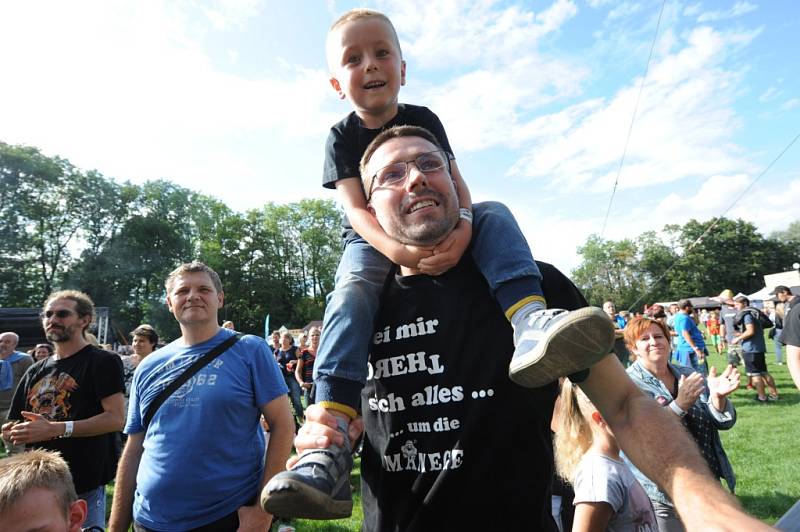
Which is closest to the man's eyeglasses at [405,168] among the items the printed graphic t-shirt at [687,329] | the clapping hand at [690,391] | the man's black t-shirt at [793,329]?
the clapping hand at [690,391]

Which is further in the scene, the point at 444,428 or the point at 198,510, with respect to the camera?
the point at 198,510

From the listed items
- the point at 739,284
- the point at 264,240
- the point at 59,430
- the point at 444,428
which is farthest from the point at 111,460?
the point at 739,284

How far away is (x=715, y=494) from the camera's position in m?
Answer: 1.08

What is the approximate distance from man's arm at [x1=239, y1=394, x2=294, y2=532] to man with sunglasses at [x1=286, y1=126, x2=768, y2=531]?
137 cm

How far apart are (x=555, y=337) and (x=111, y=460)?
14.1 feet

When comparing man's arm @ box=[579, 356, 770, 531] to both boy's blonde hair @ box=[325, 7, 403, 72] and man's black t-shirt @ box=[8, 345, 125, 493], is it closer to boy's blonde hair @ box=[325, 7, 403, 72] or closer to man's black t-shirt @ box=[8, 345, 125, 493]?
boy's blonde hair @ box=[325, 7, 403, 72]

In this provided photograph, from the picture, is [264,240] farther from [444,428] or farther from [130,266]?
[444,428]

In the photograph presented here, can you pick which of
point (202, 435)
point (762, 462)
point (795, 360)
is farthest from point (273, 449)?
point (762, 462)

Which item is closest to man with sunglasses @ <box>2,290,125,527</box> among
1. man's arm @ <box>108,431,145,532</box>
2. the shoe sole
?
man's arm @ <box>108,431,145,532</box>

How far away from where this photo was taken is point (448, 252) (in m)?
1.78

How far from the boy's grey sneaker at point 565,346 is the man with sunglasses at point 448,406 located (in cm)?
18

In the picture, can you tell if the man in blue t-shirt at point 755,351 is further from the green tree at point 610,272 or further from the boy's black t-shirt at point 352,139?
the green tree at point 610,272

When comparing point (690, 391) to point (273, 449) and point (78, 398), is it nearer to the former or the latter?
point (273, 449)

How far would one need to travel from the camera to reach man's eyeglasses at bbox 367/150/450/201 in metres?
1.92
